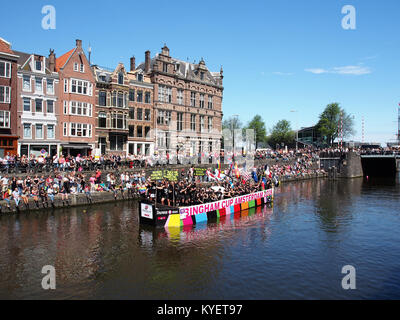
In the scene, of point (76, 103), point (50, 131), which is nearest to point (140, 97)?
point (76, 103)

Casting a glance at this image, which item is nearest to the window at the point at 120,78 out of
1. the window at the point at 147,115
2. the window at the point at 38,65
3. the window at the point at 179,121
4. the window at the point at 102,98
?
the window at the point at 102,98

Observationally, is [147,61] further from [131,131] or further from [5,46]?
[5,46]

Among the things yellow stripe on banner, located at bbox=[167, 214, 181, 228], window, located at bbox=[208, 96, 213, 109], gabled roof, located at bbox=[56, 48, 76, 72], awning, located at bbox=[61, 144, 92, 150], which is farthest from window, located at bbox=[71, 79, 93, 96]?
yellow stripe on banner, located at bbox=[167, 214, 181, 228]

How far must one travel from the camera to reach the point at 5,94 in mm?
36062

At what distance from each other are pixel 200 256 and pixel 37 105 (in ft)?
104

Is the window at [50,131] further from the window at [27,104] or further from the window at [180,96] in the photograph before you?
the window at [180,96]

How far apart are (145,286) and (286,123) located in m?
99.6

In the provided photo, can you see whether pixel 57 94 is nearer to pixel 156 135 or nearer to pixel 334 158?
pixel 156 135

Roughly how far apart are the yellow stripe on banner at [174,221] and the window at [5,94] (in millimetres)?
26611

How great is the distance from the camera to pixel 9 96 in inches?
1432

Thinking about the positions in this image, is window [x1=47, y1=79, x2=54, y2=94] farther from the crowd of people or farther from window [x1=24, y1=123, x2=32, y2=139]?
the crowd of people

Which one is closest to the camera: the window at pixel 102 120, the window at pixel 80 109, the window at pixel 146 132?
the window at pixel 80 109

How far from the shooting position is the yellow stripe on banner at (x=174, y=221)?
864 inches

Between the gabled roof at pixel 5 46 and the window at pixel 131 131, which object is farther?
the window at pixel 131 131
